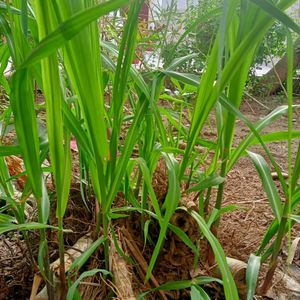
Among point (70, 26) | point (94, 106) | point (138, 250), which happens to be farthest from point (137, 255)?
point (70, 26)

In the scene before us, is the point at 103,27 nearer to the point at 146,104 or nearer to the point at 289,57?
the point at 146,104

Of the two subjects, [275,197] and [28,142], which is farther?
[275,197]

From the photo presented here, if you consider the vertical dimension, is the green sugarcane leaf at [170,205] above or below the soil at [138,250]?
above

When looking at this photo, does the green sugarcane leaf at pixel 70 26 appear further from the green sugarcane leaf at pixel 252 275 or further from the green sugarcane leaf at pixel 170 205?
the green sugarcane leaf at pixel 252 275

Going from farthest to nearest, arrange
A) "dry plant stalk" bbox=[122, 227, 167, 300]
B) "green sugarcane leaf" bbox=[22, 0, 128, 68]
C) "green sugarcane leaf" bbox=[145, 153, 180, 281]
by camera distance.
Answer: "dry plant stalk" bbox=[122, 227, 167, 300] < "green sugarcane leaf" bbox=[145, 153, 180, 281] < "green sugarcane leaf" bbox=[22, 0, 128, 68]

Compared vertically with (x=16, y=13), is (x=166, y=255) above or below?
below

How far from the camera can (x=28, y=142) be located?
0.40 meters

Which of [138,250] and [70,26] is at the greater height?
[70,26]

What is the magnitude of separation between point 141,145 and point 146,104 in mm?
114

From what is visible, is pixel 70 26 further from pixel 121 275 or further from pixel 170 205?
pixel 121 275

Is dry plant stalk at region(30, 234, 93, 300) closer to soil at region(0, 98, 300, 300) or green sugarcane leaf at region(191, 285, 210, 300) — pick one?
soil at region(0, 98, 300, 300)

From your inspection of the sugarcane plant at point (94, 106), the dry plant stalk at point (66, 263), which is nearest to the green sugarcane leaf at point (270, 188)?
the sugarcane plant at point (94, 106)

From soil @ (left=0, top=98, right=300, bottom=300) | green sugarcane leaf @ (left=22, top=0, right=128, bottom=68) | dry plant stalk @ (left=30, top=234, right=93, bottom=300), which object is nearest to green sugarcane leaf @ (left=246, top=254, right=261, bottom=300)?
soil @ (left=0, top=98, right=300, bottom=300)

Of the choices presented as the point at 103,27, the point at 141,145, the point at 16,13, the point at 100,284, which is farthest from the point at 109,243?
the point at 103,27
